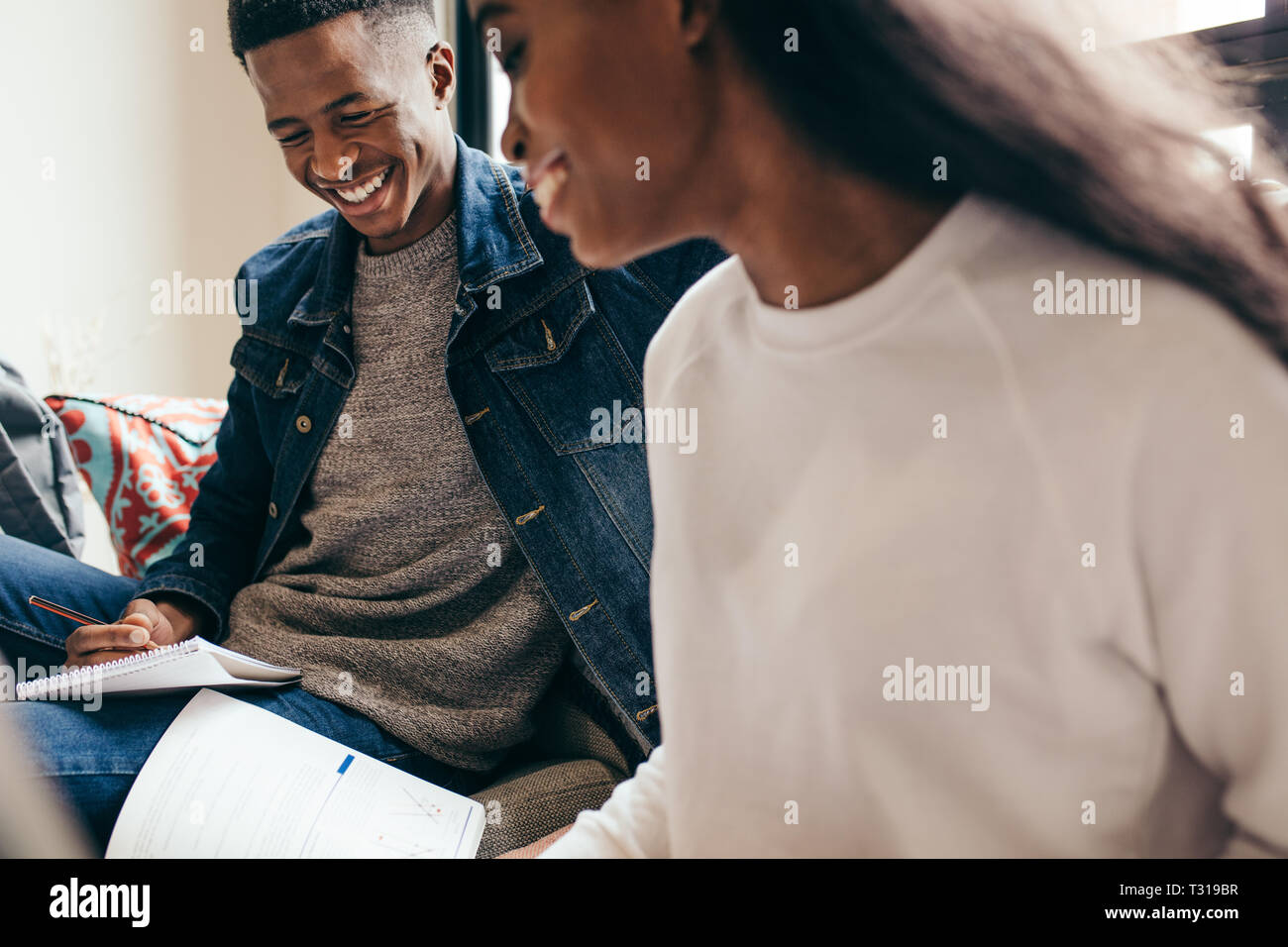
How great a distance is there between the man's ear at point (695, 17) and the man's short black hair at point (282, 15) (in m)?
0.62

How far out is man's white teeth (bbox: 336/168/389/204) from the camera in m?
0.94

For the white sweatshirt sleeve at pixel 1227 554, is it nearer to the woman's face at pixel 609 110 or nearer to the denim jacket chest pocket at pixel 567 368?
the woman's face at pixel 609 110

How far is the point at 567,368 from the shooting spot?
3.07 feet

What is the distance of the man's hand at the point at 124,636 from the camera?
958mm

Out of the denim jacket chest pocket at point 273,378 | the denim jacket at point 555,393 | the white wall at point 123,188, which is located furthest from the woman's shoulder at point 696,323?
the white wall at point 123,188

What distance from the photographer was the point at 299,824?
0.70m

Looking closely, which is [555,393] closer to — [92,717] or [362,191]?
[362,191]

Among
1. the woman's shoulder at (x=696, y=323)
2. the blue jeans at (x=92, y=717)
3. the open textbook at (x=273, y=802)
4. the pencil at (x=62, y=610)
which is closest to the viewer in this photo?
the woman's shoulder at (x=696, y=323)

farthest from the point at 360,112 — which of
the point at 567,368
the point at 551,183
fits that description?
the point at 551,183

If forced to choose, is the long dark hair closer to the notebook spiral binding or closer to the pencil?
the notebook spiral binding

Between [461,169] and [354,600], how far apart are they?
0.48 metres
